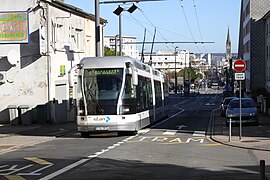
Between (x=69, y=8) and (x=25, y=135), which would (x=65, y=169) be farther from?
(x=69, y=8)

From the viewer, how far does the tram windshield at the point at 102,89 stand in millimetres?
21656

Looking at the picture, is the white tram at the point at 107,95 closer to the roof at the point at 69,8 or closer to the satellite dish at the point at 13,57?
the satellite dish at the point at 13,57

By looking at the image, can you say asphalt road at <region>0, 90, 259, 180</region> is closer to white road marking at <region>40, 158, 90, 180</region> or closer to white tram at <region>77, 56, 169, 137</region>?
white road marking at <region>40, 158, 90, 180</region>

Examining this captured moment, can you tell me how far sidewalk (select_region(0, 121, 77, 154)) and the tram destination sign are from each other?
5179 mm

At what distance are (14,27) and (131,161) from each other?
2007cm

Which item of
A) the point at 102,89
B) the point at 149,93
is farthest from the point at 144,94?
the point at 102,89

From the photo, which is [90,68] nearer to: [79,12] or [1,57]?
[1,57]

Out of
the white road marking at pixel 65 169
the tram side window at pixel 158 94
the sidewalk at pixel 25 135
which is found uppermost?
the tram side window at pixel 158 94

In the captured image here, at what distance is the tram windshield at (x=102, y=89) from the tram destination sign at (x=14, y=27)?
36.6ft

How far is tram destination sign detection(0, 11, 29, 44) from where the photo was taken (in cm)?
3206

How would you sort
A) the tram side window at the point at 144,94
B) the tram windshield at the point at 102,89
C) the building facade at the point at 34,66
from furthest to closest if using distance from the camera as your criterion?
the building facade at the point at 34,66 < the tram side window at the point at 144,94 < the tram windshield at the point at 102,89

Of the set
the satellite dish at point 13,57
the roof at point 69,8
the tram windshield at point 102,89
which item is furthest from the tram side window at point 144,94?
the roof at point 69,8

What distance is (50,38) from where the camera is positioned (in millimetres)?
32875

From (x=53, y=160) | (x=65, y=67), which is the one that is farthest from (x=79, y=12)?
(x=53, y=160)
